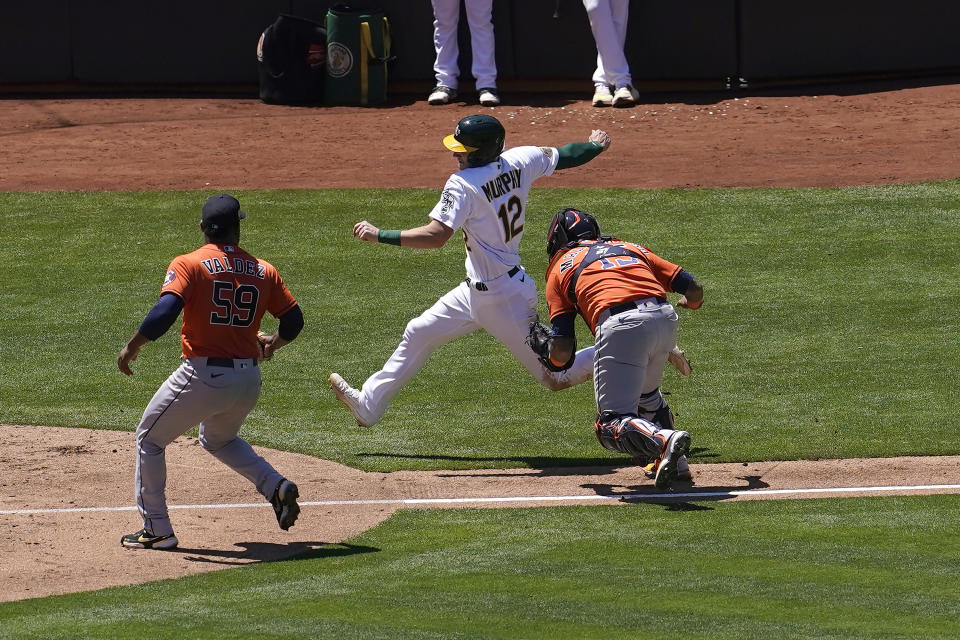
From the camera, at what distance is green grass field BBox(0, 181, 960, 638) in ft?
18.1

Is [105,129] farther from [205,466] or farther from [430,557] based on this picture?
[430,557]

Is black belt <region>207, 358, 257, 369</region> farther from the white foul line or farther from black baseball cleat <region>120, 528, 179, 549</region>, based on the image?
the white foul line

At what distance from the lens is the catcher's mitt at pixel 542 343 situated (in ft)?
24.5

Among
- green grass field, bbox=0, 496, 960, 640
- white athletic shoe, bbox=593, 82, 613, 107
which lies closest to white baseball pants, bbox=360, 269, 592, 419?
green grass field, bbox=0, 496, 960, 640

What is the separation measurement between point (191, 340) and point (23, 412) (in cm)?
→ 340

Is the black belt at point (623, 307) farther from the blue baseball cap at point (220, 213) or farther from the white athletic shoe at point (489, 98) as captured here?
the white athletic shoe at point (489, 98)

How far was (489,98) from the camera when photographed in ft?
56.6

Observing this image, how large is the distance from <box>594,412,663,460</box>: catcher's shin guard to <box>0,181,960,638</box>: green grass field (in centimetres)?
31

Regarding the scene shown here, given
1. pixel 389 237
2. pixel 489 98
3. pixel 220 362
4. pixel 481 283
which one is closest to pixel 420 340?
pixel 481 283

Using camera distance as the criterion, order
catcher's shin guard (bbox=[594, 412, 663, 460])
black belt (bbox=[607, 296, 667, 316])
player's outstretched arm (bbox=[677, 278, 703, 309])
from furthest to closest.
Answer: player's outstretched arm (bbox=[677, 278, 703, 309]) → black belt (bbox=[607, 296, 667, 316]) → catcher's shin guard (bbox=[594, 412, 663, 460])

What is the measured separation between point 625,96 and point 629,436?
34.4 ft

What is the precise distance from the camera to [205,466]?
8258mm

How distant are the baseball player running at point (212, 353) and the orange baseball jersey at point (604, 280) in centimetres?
144

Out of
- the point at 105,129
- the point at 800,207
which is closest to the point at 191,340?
the point at 800,207
